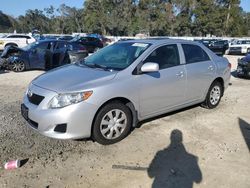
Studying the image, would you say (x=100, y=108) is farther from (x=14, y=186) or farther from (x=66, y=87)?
(x=14, y=186)

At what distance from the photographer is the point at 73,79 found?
495 centimetres

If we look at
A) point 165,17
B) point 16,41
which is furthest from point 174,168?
point 165,17

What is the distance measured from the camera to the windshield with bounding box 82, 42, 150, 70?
5426 mm

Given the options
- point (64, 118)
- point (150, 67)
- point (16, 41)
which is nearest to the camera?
point (64, 118)

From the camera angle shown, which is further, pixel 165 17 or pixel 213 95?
pixel 165 17

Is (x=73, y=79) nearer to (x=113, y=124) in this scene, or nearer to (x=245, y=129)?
(x=113, y=124)

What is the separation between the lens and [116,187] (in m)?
3.79

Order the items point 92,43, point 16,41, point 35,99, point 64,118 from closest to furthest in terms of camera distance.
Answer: point 64,118, point 35,99, point 16,41, point 92,43

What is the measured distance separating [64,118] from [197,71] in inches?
121

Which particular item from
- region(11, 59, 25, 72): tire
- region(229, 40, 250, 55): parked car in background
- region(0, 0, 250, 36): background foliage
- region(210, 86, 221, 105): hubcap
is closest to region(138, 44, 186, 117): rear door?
region(210, 86, 221, 105): hubcap

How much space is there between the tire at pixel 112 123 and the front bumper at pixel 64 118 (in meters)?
0.14

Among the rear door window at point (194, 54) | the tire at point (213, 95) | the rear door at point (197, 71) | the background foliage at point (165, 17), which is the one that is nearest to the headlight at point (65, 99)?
the rear door at point (197, 71)

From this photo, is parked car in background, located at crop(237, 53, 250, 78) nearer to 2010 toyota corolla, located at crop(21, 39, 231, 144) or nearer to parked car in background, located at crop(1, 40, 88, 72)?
2010 toyota corolla, located at crop(21, 39, 231, 144)

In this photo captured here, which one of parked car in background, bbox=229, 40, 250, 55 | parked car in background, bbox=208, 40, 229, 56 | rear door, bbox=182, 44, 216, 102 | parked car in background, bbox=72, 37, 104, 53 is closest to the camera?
rear door, bbox=182, 44, 216, 102
